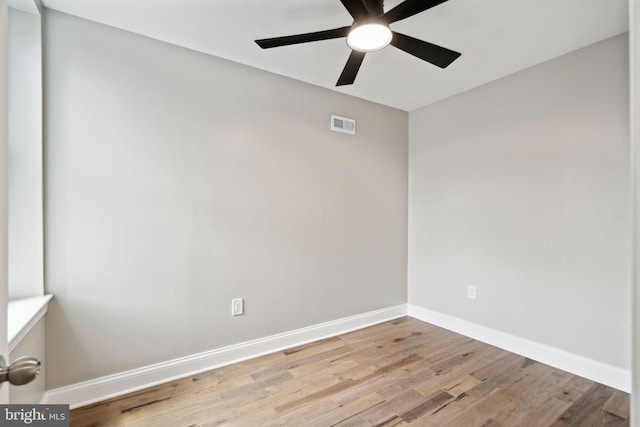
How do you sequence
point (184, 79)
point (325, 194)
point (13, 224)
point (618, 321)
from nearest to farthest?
1. point (13, 224)
2. point (618, 321)
3. point (184, 79)
4. point (325, 194)

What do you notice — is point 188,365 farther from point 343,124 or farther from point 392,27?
point 392,27

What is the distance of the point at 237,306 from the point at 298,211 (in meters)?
0.95

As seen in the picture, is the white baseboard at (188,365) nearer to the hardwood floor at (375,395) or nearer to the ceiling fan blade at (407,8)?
the hardwood floor at (375,395)

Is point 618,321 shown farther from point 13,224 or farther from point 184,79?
point 13,224

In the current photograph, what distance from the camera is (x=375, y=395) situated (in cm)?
201

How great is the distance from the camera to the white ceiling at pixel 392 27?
181 cm

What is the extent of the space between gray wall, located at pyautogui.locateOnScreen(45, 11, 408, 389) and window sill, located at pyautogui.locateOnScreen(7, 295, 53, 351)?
0.14 meters

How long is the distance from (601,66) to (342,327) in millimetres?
2943

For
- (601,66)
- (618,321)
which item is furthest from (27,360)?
(601,66)

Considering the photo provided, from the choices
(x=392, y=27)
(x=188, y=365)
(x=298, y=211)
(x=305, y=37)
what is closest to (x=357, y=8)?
(x=305, y=37)

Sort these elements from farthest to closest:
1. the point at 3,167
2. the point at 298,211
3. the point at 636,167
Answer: the point at 298,211
the point at 3,167
the point at 636,167

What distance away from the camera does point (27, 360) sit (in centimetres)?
66

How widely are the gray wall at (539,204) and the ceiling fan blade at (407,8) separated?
64.0 inches

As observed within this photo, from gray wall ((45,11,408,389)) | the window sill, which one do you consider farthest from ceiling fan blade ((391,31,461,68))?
the window sill
